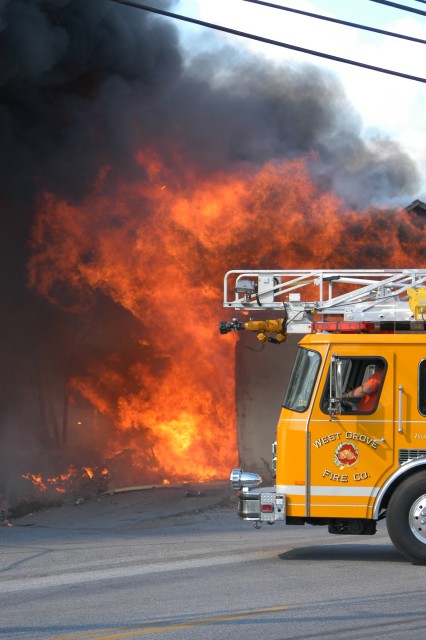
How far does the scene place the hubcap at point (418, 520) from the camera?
31.4ft

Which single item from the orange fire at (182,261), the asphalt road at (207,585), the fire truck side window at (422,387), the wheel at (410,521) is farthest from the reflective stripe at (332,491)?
the orange fire at (182,261)

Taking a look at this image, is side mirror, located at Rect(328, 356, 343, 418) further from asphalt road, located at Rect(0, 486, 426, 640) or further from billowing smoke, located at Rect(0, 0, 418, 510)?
billowing smoke, located at Rect(0, 0, 418, 510)

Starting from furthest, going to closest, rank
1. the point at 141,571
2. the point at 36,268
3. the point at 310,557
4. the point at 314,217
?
the point at 36,268, the point at 314,217, the point at 310,557, the point at 141,571

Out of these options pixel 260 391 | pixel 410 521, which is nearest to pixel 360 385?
pixel 410 521

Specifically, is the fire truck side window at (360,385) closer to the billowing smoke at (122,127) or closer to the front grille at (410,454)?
the front grille at (410,454)

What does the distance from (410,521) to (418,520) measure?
77 mm

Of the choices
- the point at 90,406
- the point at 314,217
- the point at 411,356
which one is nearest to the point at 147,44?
the point at 314,217

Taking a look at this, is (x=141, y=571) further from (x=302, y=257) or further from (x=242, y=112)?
(x=242, y=112)

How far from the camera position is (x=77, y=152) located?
65.6 feet

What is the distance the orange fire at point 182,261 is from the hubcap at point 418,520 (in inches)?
385

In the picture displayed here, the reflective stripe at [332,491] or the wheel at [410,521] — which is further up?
the reflective stripe at [332,491]

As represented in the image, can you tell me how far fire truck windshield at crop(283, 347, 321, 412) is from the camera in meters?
9.92

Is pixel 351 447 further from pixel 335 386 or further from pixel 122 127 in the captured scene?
pixel 122 127

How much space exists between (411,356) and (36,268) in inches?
486
